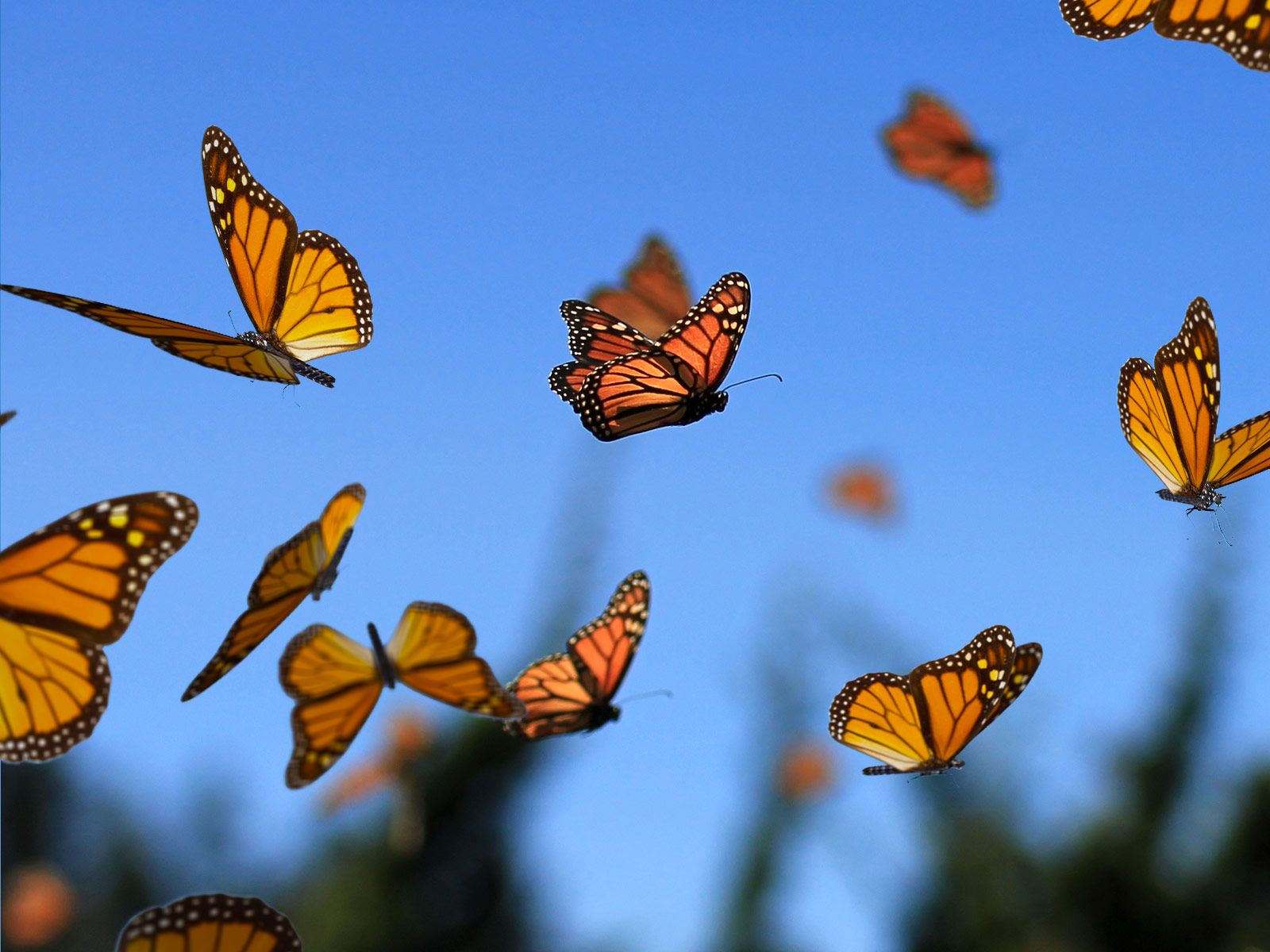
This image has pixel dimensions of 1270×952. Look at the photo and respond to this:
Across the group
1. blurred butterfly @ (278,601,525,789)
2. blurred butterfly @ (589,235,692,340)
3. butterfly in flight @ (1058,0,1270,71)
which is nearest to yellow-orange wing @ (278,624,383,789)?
blurred butterfly @ (278,601,525,789)

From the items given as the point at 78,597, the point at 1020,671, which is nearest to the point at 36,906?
the point at 78,597

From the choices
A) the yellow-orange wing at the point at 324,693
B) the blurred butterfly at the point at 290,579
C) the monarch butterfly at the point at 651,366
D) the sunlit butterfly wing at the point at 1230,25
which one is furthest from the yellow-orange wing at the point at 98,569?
the sunlit butterfly wing at the point at 1230,25

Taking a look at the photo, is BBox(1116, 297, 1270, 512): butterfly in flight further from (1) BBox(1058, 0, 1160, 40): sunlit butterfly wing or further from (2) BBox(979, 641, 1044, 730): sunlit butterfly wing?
(1) BBox(1058, 0, 1160, 40): sunlit butterfly wing

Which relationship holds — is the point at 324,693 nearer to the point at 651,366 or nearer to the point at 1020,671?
the point at 651,366

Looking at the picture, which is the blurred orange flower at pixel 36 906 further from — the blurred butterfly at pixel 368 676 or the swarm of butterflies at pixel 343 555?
the blurred butterfly at pixel 368 676

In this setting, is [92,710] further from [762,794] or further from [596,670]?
[762,794]

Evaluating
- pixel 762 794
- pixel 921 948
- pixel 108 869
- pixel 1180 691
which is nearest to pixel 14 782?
pixel 108 869

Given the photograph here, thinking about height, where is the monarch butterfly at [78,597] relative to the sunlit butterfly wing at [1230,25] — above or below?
below
